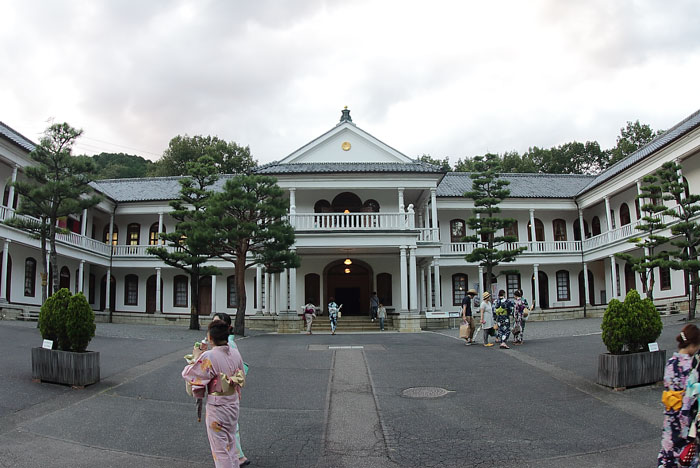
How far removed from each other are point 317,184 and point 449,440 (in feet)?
70.1

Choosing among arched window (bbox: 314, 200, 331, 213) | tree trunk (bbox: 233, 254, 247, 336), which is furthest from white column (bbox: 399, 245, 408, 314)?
tree trunk (bbox: 233, 254, 247, 336)

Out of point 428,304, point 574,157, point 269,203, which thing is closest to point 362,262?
point 428,304

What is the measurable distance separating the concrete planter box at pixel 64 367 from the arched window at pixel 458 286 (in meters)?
27.0

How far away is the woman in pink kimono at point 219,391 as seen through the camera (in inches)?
209

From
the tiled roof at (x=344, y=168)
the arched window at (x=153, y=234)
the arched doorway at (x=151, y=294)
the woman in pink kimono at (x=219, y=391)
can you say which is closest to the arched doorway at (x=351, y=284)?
the tiled roof at (x=344, y=168)

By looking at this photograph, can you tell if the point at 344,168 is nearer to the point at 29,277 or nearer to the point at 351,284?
the point at 351,284

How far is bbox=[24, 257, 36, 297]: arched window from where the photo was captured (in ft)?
92.0

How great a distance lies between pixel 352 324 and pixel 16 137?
59.3 ft

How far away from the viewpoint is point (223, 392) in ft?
17.9

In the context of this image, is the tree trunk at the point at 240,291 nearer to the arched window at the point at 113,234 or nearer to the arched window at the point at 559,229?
the arched window at the point at 113,234

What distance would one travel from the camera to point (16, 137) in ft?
86.6

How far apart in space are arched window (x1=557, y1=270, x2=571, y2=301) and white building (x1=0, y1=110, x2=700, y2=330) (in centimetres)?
8

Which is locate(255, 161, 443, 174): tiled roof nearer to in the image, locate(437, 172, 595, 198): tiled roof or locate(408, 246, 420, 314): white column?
locate(408, 246, 420, 314): white column

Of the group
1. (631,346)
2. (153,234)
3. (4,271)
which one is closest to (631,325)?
(631,346)
